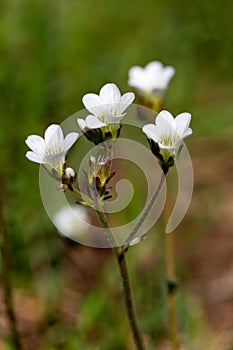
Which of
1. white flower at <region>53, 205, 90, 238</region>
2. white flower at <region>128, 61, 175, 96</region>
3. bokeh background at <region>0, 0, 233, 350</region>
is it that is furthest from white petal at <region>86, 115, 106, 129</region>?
white flower at <region>53, 205, 90, 238</region>

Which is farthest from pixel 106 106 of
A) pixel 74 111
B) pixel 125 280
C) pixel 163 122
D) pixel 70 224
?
pixel 74 111

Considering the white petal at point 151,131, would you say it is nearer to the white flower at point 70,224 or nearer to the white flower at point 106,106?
the white flower at point 106,106

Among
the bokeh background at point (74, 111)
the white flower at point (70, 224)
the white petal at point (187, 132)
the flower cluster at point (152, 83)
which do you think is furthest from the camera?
the white flower at point (70, 224)

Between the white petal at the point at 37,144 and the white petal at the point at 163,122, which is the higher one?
the white petal at the point at 37,144

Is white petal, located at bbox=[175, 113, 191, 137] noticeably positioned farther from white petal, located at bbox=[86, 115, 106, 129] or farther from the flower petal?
white petal, located at bbox=[86, 115, 106, 129]

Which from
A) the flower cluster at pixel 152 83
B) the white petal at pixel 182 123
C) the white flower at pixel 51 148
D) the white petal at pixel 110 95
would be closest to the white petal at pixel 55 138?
the white flower at pixel 51 148

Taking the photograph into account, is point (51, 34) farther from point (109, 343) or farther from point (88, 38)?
point (109, 343)
